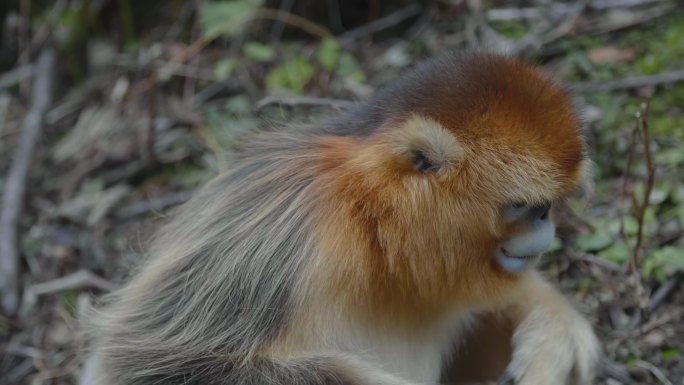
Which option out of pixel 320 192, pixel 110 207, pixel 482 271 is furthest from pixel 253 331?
pixel 110 207

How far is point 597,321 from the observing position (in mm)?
4203

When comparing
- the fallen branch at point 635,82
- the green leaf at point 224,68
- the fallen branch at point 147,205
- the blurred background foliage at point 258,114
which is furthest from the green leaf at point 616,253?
the green leaf at point 224,68

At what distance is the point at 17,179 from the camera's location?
571cm

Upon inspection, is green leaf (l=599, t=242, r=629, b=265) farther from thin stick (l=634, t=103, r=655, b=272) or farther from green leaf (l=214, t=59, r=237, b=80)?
green leaf (l=214, t=59, r=237, b=80)

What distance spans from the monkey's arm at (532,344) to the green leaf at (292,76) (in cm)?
251

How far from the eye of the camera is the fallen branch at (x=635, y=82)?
5.23m

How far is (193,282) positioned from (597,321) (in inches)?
79.4

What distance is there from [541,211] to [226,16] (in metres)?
3.82

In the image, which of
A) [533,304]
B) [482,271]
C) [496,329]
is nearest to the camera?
[482,271]

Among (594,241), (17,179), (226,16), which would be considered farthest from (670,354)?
(17,179)

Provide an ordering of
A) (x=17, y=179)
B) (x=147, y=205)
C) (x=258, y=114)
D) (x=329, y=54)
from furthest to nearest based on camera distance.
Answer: (x=329, y=54)
(x=17, y=179)
(x=147, y=205)
(x=258, y=114)

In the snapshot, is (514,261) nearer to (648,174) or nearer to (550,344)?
(550,344)

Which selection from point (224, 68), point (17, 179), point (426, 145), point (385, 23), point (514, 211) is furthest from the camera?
point (385, 23)

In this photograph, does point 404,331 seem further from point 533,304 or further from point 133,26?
point 133,26
